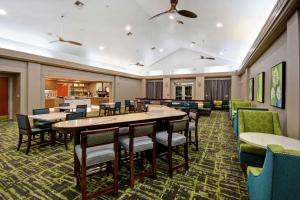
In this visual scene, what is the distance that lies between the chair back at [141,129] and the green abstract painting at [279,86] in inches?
107

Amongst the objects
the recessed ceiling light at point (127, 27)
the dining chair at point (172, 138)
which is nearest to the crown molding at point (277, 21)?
the dining chair at point (172, 138)

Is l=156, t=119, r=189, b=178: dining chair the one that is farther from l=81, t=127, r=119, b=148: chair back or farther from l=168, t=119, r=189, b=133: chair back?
l=81, t=127, r=119, b=148: chair back

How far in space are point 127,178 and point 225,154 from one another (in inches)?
86.4

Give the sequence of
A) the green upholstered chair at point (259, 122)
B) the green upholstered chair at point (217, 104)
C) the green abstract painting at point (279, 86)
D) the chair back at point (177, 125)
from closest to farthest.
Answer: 1. the chair back at point (177, 125)
2. the green upholstered chair at point (259, 122)
3. the green abstract painting at point (279, 86)
4. the green upholstered chair at point (217, 104)

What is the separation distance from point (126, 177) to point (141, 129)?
878 millimetres

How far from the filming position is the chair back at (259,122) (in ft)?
9.76

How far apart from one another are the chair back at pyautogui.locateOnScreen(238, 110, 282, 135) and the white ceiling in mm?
2773

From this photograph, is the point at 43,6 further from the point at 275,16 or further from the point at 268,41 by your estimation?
the point at 268,41

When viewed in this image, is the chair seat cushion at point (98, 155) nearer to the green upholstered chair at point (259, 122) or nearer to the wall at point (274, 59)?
the green upholstered chair at point (259, 122)

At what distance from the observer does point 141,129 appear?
2.17 m

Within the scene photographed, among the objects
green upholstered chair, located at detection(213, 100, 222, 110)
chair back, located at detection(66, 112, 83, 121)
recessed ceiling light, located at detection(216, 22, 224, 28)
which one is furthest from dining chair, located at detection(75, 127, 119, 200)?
green upholstered chair, located at detection(213, 100, 222, 110)

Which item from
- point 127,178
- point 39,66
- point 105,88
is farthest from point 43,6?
point 105,88

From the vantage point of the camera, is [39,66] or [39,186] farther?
[39,66]

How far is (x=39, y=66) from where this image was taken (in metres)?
7.26
